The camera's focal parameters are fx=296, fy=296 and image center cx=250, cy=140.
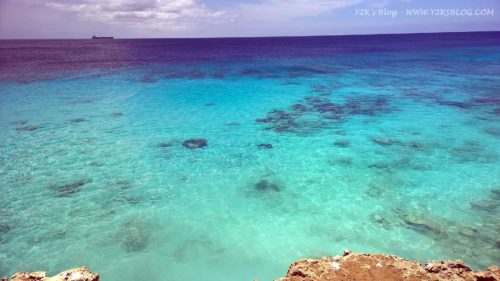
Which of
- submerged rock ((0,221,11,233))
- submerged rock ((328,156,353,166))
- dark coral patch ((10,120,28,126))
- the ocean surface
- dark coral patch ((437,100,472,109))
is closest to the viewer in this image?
the ocean surface

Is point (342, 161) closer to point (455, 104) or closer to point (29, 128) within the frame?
point (455, 104)

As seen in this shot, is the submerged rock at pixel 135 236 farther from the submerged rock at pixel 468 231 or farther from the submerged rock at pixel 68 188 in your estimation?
the submerged rock at pixel 468 231

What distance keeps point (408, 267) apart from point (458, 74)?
41259 mm

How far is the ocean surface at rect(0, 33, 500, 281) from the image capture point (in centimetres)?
924

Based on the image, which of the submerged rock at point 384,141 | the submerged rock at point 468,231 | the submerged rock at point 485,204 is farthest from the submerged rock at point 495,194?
the submerged rock at point 384,141

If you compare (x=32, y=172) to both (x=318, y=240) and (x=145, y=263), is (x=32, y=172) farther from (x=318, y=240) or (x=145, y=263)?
(x=318, y=240)

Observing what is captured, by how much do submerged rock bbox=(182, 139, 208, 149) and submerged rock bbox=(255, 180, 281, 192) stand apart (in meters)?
5.20

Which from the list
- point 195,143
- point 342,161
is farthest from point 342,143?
point 195,143

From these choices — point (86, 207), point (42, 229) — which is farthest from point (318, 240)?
point (42, 229)

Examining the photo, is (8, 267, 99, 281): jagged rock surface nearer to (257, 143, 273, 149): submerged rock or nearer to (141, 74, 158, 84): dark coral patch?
(257, 143, 273, 149): submerged rock

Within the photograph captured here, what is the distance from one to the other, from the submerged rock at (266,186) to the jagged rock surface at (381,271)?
695cm

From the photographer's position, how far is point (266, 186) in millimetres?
12867

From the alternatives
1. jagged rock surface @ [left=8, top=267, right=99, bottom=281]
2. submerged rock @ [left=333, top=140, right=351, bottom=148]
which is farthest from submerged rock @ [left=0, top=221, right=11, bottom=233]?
submerged rock @ [left=333, top=140, right=351, bottom=148]

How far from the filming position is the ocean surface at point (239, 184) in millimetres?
9242
